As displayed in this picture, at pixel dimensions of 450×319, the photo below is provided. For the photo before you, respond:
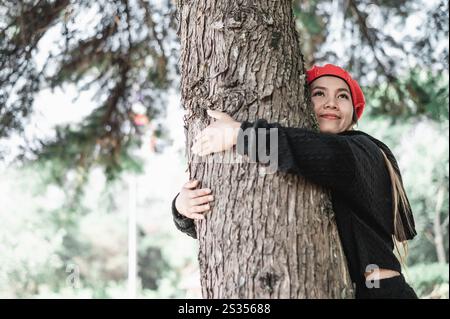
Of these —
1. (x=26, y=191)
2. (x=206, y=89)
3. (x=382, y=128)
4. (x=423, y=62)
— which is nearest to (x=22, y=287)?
(x=26, y=191)

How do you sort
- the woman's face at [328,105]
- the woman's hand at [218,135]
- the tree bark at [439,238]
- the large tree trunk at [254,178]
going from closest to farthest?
the large tree trunk at [254,178] → the woman's hand at [218,135] → the woman's face at [328,105] → the tree bark at [439,238]

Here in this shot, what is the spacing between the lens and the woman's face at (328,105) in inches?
111

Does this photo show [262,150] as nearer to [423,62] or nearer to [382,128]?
[423,62]

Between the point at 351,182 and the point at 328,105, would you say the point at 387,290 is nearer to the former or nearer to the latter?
the point at 351,182

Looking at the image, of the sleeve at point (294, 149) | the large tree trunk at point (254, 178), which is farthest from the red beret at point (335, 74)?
the sleeve at point (294, 149)

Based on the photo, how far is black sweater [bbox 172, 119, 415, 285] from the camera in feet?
7.30

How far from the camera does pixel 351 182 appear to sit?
2.34 meters

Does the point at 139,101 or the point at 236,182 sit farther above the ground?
the point at 139,101

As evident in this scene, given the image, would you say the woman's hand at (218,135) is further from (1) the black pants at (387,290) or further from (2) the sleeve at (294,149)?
(1) the black pants at (387,290)

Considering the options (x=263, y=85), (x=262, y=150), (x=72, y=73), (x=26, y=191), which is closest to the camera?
(x=262, y=150)

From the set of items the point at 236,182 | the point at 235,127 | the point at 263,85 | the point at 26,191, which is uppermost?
the point at 26,191

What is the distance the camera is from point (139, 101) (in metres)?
6.94

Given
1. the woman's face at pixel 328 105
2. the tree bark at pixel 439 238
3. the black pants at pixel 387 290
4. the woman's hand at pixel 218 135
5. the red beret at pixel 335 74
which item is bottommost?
the black pants at pixel 387 290

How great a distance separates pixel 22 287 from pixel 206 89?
22.6 m
